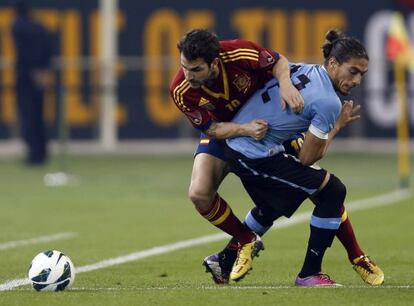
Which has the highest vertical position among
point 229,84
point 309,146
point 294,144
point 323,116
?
point 229,84

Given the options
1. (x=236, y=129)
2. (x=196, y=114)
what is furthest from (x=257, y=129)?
(x=196, y=114)

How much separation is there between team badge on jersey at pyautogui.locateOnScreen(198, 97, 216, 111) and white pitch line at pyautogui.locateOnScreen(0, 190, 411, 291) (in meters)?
1.71

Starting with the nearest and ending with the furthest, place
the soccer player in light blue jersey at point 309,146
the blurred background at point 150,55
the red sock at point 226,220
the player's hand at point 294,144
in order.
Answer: the soccer player in light blue jersey at point 309,146, the player's hand at point 294,144, the red sock at point 226,220, the blurred background at point 150,55

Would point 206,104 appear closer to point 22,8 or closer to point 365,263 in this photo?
point 365,263

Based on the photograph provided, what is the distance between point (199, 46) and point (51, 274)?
172cm

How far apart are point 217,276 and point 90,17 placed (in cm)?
1744

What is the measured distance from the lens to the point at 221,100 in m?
9.73

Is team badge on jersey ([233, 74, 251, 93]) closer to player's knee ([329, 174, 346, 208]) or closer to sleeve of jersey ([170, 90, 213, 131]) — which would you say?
sleeve of jersey ([170, 90, 213, 131])

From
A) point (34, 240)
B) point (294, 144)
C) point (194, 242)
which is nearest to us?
point (294, 144)

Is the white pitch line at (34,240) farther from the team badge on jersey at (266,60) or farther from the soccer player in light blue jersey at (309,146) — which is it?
the team badge on jersey at (266,60)

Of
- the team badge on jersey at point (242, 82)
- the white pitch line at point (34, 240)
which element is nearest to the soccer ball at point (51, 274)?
the team badge on jersey at point (242, 82)

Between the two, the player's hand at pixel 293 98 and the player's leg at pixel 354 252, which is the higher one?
the player's hand at pixel 293 98

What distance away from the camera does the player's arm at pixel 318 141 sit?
936 centimetres

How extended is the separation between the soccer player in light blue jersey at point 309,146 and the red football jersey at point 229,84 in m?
0.09
